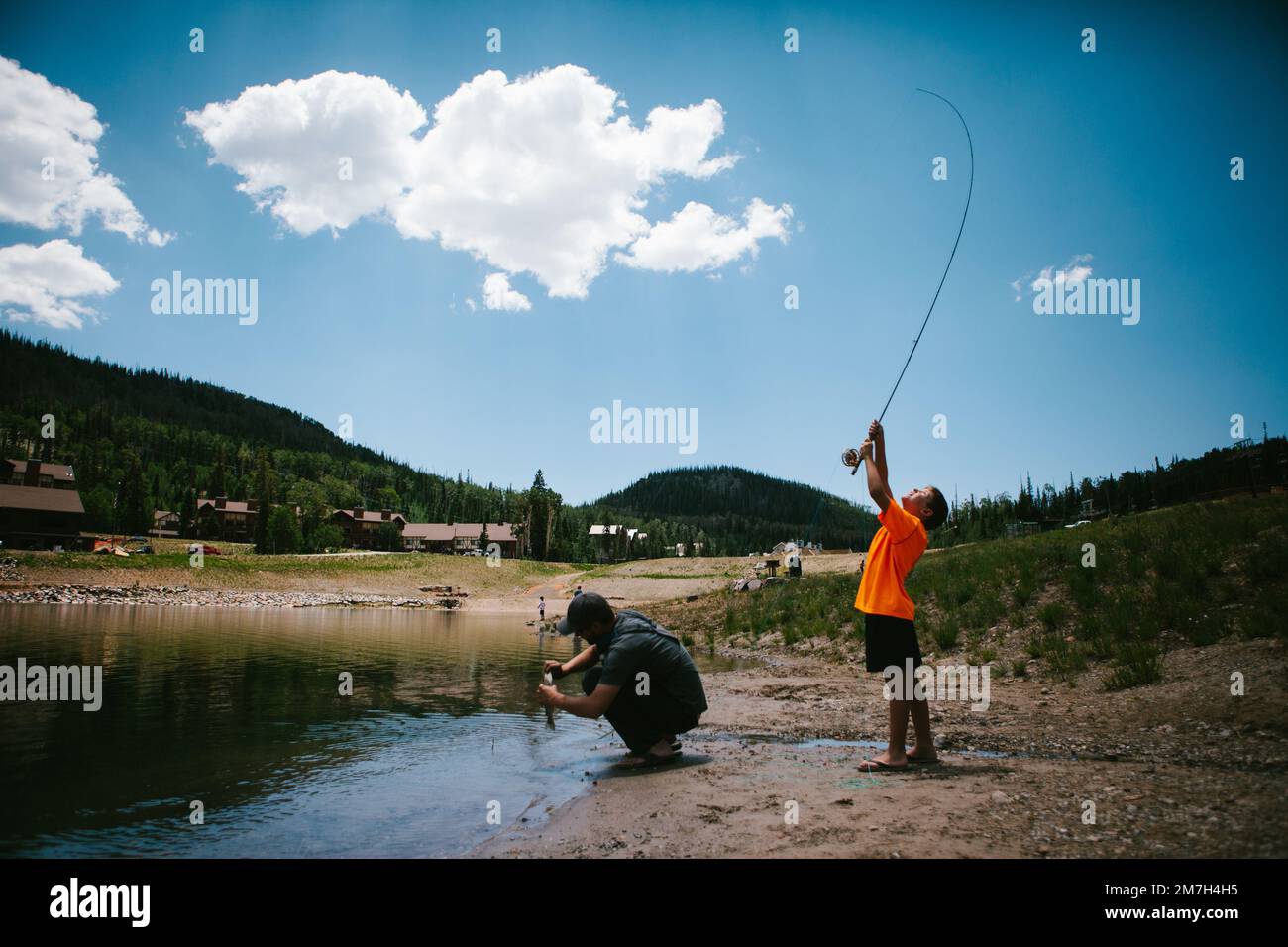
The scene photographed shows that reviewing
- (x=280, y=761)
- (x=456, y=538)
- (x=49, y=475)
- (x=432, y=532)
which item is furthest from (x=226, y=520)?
(x=280, y=761)

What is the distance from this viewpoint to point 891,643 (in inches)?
220

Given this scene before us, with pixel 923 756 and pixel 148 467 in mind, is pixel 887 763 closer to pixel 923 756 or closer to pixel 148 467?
pixel 923 756

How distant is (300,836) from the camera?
4.91m

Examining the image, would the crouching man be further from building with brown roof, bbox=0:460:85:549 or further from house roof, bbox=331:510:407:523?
house roof, bbox=331:510:407:523

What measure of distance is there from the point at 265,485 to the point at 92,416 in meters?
103

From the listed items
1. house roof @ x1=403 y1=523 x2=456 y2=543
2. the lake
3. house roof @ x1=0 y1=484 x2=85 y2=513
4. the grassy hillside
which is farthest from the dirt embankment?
house roof @ x1=403 y1=523 x2=456 y2=543

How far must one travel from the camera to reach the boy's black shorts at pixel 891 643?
554 centimetres

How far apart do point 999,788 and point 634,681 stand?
320cm

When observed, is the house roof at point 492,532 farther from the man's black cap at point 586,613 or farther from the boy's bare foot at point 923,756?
the boy's bare foot at point 923,756

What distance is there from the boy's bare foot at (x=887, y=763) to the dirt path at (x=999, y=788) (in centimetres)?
11

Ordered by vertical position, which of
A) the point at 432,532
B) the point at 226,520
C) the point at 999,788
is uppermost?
the point at 999,788

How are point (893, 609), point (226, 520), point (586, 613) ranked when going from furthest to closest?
point (226, 520), point (586, 613), point (893, 609)

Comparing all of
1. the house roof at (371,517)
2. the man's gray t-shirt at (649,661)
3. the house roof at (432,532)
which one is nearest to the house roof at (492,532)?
the house roof at (432,532)
